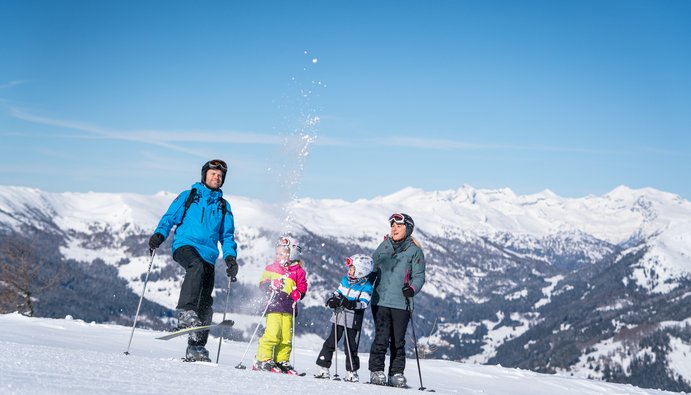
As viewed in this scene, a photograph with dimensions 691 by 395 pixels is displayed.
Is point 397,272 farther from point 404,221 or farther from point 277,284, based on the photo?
point 277,284

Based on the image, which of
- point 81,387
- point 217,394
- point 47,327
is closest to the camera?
point 81,387

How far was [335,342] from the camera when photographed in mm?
10438

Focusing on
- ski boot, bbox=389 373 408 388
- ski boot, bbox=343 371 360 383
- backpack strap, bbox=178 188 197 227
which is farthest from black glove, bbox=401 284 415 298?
backpack strap, bbox=178 188 197 227

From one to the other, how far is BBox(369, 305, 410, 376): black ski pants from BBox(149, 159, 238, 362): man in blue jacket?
8.09ft

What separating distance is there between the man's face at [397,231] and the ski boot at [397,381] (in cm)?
213

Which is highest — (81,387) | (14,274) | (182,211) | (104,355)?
(14,274)

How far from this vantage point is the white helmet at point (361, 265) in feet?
33.7

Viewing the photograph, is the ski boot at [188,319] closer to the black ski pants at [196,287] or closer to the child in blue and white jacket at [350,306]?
the black ski pants at [196,287]

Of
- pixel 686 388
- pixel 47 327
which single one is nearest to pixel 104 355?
pixel 47 327

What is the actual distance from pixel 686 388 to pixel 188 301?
685 ft

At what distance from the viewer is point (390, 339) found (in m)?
10.2

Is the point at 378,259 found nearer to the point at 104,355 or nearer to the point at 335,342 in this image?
the point at 335,342

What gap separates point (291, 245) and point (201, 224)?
6.53 ft

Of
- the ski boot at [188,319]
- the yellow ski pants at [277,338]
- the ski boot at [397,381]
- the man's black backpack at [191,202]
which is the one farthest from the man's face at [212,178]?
the ski boot at [397,381]
